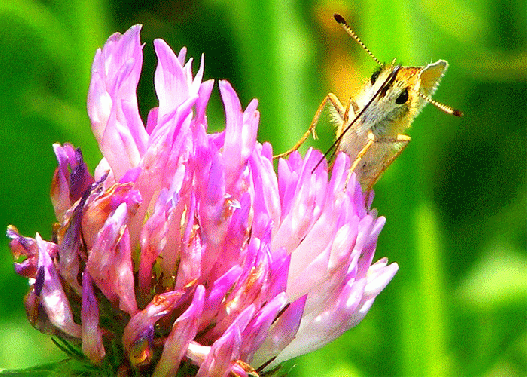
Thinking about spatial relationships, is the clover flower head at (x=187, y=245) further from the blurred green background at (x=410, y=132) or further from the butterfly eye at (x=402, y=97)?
the blurred green background at (x=410, y=132)

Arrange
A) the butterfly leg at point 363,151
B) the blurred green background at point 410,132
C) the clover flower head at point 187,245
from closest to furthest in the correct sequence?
the clover flower head at point 187,245 → the butterfly leg at point 363,151 → the blurred green background at point 410,132

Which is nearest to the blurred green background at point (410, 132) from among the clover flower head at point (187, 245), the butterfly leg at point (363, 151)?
the butterfly leg at point (363, 151)

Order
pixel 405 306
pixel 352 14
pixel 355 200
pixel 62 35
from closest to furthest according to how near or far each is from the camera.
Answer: pixel 355 200 < pixel 405 306 < pixel 62 35 < pixel 352 14

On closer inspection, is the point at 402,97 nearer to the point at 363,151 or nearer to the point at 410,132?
the point at 363,151

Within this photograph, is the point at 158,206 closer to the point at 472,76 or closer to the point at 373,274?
the point at 373,274

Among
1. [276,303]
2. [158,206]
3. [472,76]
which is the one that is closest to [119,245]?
[158,206]

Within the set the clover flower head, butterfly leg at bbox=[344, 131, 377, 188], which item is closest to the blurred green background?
butterfly leg at bbox=[344, 131, 377, 188]

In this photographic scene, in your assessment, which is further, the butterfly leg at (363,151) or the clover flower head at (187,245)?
the butterfly leg at (363,151)
